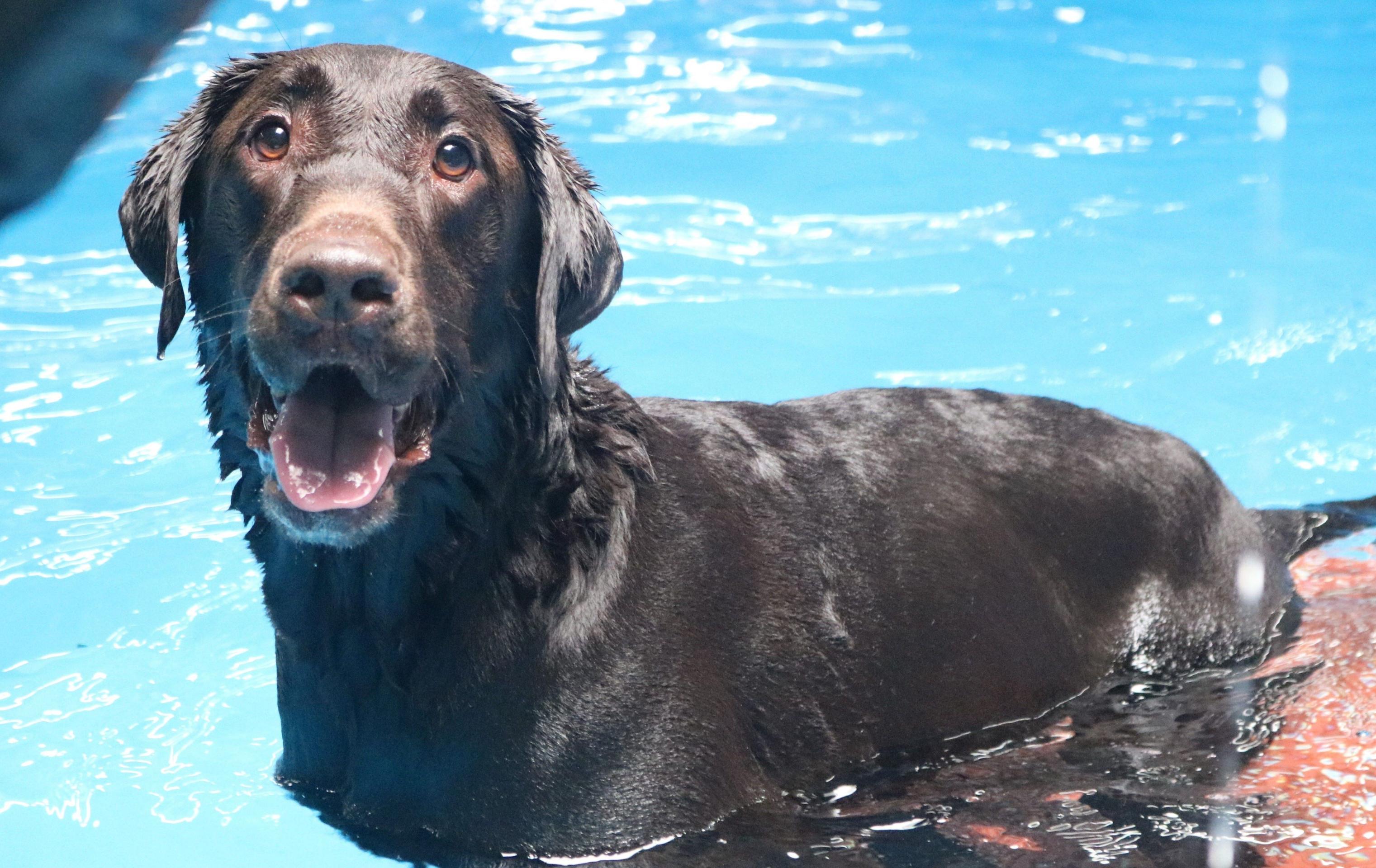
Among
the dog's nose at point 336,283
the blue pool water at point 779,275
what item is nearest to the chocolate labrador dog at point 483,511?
the dog's nose at point 336,283

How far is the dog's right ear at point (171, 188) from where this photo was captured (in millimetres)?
2994

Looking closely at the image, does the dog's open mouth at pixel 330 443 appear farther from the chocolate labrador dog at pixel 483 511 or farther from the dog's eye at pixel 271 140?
the dog's eye at pixel 271 140

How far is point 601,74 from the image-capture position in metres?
11.0

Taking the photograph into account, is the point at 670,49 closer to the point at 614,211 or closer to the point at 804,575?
the point at 614,211

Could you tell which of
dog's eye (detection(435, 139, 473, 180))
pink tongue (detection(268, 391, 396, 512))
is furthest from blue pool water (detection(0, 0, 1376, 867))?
dog's eye (detection(435, 139, 473, 180))

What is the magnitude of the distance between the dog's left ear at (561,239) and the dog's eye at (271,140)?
0.49m

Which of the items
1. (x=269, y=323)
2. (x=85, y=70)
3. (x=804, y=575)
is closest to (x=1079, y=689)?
(x=804, y=575)

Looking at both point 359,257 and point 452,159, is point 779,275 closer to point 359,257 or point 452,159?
point 452,159

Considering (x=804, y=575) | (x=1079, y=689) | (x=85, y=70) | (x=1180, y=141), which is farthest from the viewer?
(x=1180, y=141)

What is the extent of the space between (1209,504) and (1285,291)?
15.0ft

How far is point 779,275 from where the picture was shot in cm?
814

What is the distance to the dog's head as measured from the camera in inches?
101

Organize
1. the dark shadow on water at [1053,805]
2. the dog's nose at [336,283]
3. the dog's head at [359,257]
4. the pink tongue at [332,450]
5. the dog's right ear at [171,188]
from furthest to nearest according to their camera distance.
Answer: the dark shadow on water at [1053,805] → the dog's right ear at [171,188] → the pink tongue at [332,450] → the dog's head at [359,257] → the dog's nose at [336,283]

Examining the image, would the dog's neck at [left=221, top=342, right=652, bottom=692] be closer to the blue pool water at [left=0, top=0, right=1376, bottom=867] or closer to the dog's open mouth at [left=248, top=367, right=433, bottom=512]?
the dog's open mouth at [left=248, top=367, right=433, bottom=512]
